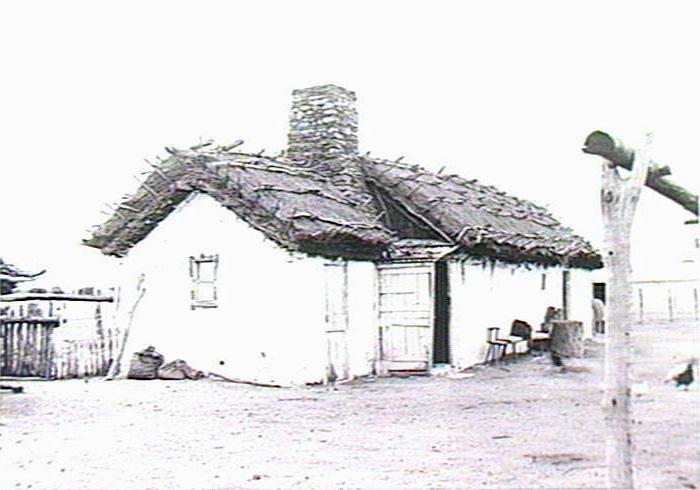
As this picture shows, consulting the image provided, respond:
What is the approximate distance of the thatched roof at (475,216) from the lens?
21.4 m

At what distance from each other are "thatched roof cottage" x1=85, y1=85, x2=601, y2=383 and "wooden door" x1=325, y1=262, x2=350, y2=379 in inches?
1.4

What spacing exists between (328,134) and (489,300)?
5215 mm

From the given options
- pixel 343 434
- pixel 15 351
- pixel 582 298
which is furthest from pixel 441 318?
pixel 343 434

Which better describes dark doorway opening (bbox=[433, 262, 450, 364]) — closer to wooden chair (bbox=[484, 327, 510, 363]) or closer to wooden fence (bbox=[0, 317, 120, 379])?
wooden chair (bbox=[484, 327, 510, 363])

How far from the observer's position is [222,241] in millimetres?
19812

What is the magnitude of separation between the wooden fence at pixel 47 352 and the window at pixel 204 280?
103 inches

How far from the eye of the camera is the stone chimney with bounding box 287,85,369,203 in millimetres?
22609

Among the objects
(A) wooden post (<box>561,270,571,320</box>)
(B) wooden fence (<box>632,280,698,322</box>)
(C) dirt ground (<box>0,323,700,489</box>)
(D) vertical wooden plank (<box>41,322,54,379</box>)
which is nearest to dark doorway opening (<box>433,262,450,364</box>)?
(C) dirt ground (<box>0,323,700,489</box>)

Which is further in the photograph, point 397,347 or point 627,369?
point 397,347

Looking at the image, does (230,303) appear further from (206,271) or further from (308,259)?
(308,259)

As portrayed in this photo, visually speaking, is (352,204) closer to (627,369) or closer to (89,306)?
(89,306)

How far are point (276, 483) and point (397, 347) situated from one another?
445 inches

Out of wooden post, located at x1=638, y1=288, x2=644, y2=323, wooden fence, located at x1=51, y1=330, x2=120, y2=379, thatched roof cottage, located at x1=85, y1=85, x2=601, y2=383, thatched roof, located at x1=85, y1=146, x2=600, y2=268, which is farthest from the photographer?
wooden post, located at x1=638, y1=288, x2=644, y2=323

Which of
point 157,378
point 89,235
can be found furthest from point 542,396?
point 89,235
